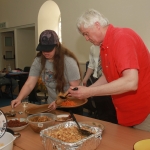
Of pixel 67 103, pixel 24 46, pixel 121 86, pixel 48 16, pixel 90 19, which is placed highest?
pixel 48 16

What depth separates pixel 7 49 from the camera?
7043 millimetres

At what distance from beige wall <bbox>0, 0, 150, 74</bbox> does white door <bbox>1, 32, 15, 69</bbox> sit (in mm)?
579

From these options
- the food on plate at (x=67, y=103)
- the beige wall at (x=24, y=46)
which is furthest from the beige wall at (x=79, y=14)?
the food on plate at (x=67, y=103)

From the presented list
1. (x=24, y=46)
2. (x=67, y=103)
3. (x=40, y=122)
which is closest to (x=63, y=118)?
(x=67, y=103)

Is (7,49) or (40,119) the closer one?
(40,119)

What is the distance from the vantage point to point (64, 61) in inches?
72.4

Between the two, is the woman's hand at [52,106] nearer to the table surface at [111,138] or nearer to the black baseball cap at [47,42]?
the table surface at [111,138]

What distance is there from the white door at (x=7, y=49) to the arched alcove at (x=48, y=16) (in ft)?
6.42

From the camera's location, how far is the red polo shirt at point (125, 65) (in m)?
1.19

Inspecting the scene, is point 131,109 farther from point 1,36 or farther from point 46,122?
point 1,36

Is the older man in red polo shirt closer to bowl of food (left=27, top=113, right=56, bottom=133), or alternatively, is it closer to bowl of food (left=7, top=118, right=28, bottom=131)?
bowl of food (left=27, top=113, right=56, bottom=133)

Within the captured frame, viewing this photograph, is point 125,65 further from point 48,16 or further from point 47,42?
point 48,16

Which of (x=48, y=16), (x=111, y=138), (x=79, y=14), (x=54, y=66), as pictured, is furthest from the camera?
(x=48, y=16)

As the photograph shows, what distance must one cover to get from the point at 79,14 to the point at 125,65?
342cm
